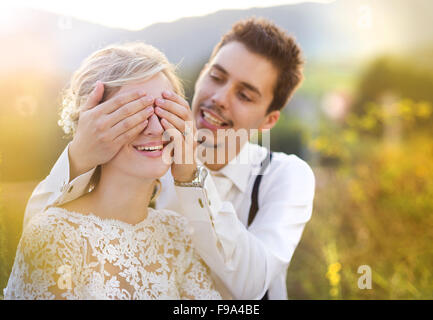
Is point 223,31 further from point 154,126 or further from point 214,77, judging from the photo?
point 154,126

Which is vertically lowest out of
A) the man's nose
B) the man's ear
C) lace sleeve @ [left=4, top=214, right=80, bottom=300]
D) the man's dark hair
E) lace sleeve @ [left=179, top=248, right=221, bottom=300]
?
lace sleeve @ [left=179, top=248, right=221, bottom=300]

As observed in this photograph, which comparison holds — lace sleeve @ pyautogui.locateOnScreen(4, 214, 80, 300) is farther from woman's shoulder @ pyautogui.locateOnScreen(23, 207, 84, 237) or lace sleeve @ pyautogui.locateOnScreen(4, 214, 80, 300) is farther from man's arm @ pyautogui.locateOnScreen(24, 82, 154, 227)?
man's arm @ pyautogui.locateOnScreen(24, 82, 154, 227)

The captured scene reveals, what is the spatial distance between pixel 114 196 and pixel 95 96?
0.45 metres

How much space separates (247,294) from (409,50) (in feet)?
12.6

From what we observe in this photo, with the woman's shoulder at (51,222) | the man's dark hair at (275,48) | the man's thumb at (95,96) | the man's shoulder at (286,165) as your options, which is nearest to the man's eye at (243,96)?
the man's dark hair at (275,48)

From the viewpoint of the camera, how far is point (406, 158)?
4.36 meters

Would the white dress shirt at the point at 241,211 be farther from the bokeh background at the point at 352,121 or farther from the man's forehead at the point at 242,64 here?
the bokeh background at the point at 352,121

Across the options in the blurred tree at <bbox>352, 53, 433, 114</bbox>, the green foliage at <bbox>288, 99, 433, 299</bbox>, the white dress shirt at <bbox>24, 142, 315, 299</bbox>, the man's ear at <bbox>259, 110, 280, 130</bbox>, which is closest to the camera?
the white dress shirt at <bbox>24, 142, 315, 299</bbox>

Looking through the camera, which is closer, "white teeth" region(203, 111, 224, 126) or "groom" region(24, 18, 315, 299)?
"groom" region(24, 18, 315, 299)

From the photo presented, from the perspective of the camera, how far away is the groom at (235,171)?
1.74 m

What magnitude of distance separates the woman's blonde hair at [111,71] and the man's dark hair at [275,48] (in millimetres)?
941

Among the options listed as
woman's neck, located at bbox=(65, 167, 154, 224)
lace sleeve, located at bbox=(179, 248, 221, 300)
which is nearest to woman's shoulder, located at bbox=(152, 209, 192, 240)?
lace sleeve, located at bbox=(179, 248, 221, 300)

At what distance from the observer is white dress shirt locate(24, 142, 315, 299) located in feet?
5.99
